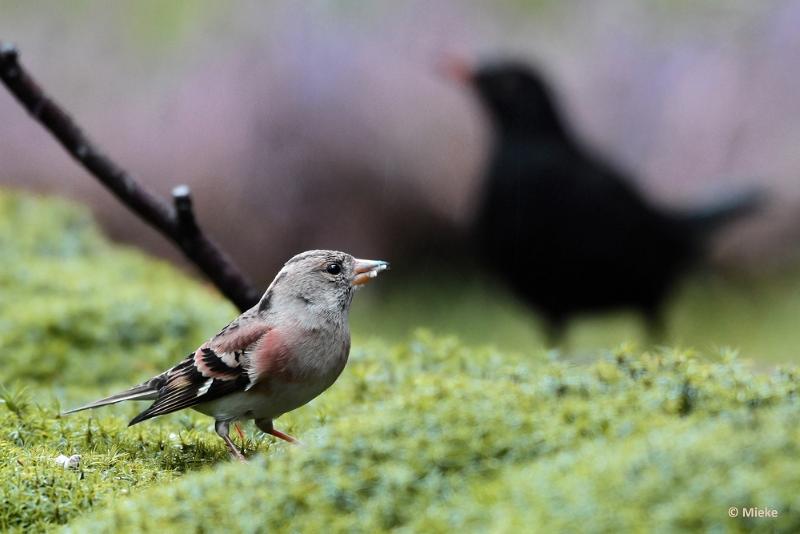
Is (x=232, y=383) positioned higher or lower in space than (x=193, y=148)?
lower

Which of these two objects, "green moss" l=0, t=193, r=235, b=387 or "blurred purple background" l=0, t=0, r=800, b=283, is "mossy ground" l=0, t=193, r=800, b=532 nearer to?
"green moss" l=0, t=193, r=235, b=387

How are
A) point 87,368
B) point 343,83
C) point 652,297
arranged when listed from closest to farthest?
point 87,368 → point 652,297 → point 343,83

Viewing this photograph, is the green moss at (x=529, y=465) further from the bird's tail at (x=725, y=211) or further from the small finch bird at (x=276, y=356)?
the bird's tail at (x=725, y=211)

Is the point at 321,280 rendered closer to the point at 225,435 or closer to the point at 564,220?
the point at 225,435

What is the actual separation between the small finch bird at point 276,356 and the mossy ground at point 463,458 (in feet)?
0.88

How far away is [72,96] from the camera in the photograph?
1388 cm

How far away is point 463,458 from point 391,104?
9.86 meters

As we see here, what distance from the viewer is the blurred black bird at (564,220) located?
10148mm

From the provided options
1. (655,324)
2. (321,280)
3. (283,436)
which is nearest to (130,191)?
(321,280)

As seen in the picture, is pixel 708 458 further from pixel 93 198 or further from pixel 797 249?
pixel 93 198

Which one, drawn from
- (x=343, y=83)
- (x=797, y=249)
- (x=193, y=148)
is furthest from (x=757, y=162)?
(x=193, y=148)

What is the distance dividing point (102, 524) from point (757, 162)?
32.6 feet

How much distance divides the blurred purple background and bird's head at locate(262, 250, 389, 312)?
6872mm

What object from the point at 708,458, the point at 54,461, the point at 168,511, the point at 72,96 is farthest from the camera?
the point at 72,96
